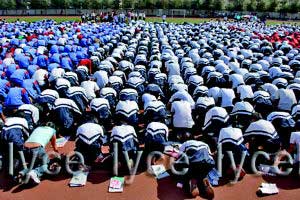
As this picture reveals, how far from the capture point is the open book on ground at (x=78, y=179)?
8445 millimetres

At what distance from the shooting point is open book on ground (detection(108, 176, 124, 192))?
326 inches

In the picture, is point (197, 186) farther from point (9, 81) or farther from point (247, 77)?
point (9, 81)

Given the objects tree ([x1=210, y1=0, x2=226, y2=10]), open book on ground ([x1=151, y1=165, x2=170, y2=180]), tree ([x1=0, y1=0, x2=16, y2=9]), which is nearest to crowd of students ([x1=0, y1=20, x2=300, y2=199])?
open book on ground ([x1=151, y1=165, x2=170, y2=180])

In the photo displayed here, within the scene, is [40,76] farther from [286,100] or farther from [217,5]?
[217,5]

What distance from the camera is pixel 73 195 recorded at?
26.5ft

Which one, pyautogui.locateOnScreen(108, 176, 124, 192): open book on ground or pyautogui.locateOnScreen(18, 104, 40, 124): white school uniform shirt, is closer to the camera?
pyautogui.locateOnScreen(108, 176, 124, 192): open book on ground

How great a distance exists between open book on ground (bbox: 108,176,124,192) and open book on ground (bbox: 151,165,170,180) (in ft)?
2.90

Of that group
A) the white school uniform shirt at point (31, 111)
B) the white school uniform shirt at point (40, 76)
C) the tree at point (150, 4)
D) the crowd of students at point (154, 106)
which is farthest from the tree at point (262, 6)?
the white school uniform shirt at point (31, 111)

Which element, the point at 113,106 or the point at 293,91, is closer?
the point at 113,106

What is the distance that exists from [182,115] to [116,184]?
3.05 meters

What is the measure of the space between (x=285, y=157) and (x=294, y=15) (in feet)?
179

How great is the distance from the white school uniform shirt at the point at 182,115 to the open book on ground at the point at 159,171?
1679 millimetres

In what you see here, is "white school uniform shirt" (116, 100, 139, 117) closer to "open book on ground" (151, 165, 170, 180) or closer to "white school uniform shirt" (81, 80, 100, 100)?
"open book on ground" (151, 165, 170, 180)

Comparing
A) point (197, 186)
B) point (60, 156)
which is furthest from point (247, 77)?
point (60, 156)
